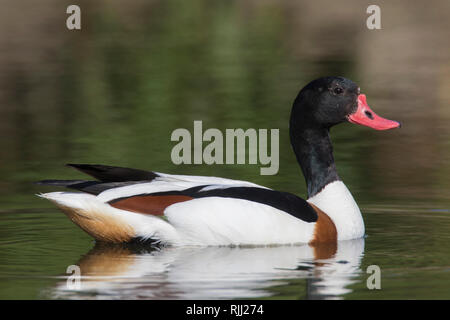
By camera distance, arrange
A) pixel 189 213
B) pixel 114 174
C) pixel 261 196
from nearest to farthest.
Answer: pixel 189 213 < pixel 261 196 < pixel 114 174

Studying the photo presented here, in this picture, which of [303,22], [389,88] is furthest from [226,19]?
[389,88]

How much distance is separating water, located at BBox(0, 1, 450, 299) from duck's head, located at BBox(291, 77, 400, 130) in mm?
1109

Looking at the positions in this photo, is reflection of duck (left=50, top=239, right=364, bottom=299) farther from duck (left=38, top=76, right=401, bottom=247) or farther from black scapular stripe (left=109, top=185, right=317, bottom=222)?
black scapular stripe (left=109, top=185, right=317, bottom=222)

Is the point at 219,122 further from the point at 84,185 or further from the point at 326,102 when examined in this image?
the point at 84,185

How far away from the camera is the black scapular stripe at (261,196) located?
9.25 meters

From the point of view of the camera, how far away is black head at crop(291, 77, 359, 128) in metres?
10.0

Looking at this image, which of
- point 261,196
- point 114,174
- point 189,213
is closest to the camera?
point 189,213

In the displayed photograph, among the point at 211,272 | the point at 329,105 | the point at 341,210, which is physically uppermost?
the point at 329,105

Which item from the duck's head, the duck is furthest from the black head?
the duck

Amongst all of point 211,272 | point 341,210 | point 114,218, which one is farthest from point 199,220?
point 341,210

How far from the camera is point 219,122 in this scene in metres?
16.1

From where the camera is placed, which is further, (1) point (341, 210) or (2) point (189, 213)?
(1) point (341, 210)
